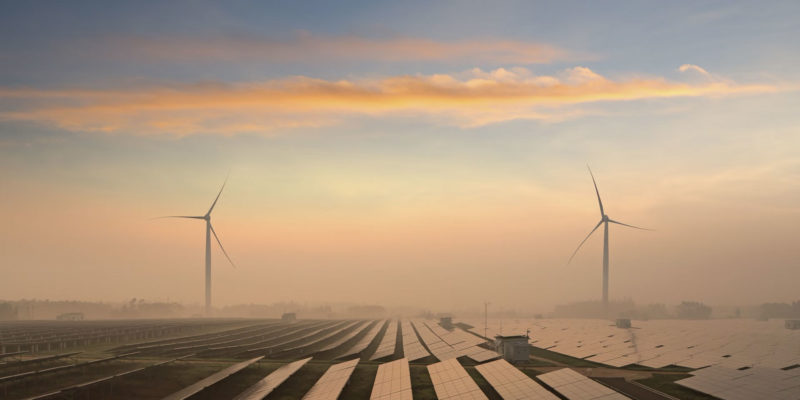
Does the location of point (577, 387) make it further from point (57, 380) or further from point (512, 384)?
point (57, 380)

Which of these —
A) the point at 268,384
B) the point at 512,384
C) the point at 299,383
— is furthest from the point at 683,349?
the point at 268,384

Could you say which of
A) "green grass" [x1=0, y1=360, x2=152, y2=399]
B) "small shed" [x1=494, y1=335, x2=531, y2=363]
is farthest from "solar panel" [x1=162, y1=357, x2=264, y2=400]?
"small shed" [x1=494, y1=335, x2=531, y2=363]

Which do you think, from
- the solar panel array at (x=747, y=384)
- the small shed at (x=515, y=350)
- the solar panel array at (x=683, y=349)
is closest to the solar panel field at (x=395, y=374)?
the solar panel array at (x=747, y=384)

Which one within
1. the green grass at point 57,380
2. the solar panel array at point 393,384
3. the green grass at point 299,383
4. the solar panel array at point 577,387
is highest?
the solar panel array at point 577,387

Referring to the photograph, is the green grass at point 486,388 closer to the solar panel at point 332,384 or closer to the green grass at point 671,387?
the solar panel at point 332,384

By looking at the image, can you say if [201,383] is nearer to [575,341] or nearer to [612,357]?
[612,357]

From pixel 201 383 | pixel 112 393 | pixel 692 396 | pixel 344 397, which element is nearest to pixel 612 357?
pixel 692 396
